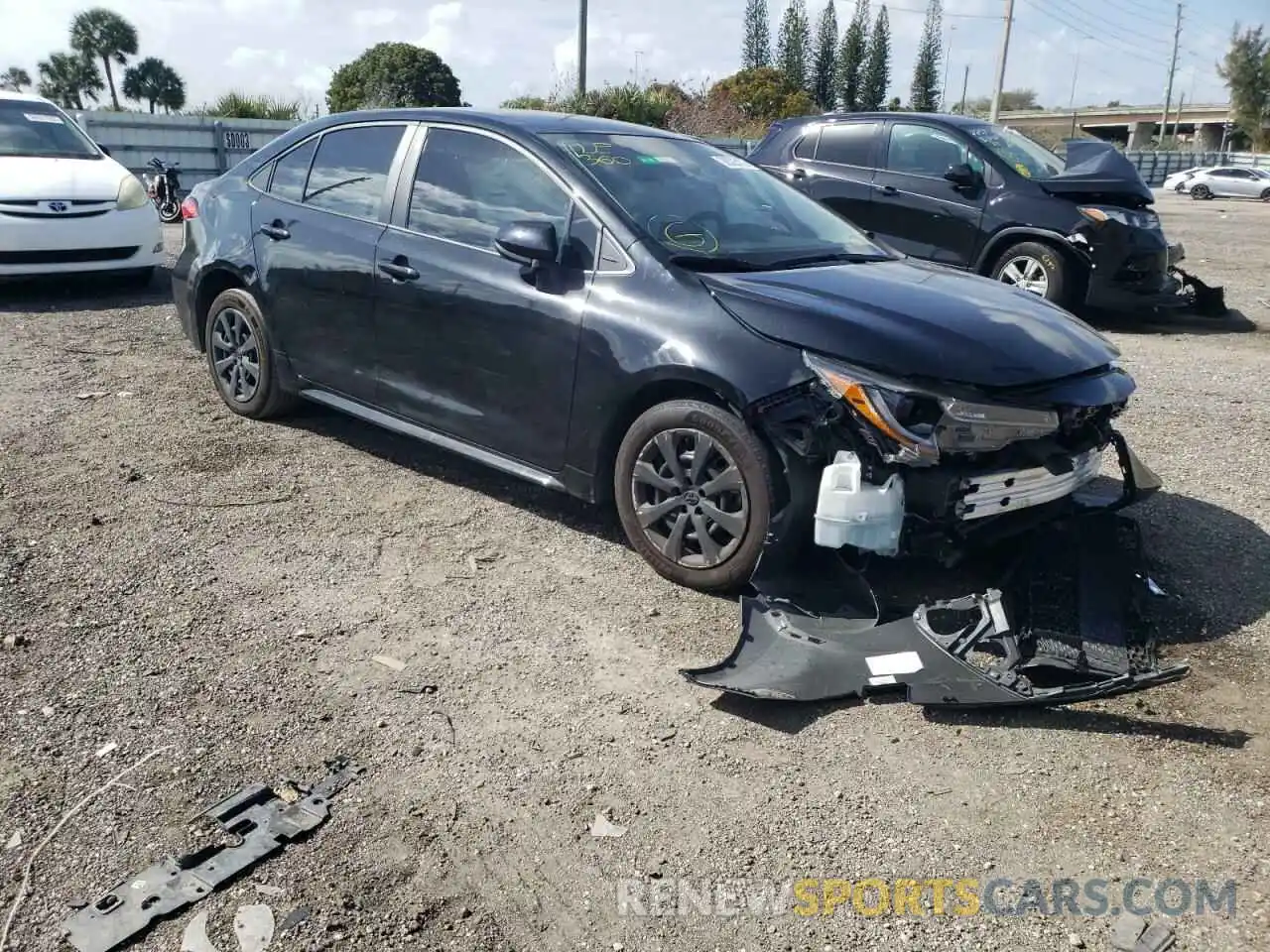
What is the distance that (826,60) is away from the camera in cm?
7581

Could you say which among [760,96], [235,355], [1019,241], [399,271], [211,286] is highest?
[760,96]

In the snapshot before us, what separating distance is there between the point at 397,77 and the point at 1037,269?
3980cm

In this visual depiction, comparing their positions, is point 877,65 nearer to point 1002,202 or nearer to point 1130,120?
point 1130,120

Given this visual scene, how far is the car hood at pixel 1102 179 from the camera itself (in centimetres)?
907

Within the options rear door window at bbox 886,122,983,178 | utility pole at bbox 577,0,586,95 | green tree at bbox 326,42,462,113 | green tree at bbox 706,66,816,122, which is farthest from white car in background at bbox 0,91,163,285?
green tree at bbox 326,42,462,113

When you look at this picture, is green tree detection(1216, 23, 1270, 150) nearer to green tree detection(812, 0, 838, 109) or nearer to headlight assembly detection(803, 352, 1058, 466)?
green tree detection(812, 0, 838, 109)

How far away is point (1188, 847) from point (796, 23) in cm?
7810

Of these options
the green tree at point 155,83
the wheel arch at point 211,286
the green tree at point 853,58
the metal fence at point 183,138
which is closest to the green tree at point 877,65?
the green tree at point 853,58

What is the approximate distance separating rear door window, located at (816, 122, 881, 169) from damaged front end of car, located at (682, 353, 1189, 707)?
654 centimetres

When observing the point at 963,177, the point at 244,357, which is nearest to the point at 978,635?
the point at 244,357

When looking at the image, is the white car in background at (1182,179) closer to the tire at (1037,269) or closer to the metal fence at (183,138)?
the metal fence at (183,138)

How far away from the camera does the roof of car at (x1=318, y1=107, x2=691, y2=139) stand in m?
4.76

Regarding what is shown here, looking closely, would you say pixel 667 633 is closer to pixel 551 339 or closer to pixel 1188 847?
pixel 551 339

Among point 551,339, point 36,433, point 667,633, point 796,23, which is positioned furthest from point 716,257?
point 796,23
